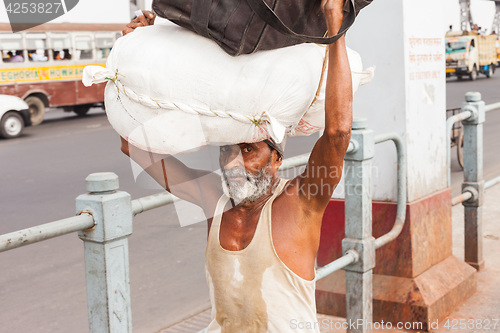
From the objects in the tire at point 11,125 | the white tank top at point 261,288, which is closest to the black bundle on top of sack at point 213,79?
the white tank top at point 261,288

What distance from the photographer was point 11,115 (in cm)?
1372

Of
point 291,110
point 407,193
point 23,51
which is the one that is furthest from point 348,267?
point 23,51

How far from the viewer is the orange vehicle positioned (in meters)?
15.2

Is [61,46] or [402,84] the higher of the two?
[61,46]

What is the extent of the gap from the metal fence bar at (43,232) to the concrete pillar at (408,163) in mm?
2414

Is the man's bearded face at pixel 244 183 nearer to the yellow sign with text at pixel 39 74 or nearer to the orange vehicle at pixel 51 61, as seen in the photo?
the yellow sign with text at pixel 39 74

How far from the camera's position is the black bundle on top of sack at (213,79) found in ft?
5.45

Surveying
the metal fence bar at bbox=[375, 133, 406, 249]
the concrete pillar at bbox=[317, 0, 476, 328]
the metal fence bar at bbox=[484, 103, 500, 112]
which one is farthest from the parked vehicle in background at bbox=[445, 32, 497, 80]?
the metal fence bar at bbox=[375, 133, 406, 249]

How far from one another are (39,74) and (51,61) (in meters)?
0.47

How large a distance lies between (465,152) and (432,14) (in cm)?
120

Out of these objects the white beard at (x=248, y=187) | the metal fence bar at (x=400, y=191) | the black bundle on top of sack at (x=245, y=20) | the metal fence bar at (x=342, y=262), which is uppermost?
the black bundle on top of sack at (x=245, y=20)

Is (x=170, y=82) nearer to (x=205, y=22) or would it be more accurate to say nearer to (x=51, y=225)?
(x=205, y=22)

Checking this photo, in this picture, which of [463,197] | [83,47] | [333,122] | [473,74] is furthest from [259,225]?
[473,74]

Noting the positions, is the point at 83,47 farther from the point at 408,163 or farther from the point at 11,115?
the point at 408,163
